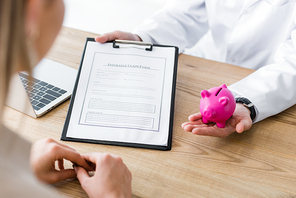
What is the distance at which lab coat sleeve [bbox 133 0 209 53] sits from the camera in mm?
1021

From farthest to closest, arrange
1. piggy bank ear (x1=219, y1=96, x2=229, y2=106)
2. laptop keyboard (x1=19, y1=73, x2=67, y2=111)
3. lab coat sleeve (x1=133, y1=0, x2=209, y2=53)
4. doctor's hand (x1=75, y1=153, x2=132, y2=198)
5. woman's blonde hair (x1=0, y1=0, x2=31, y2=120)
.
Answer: lab coat sleeve (x1=133, y1=0, x2=209, y2=53) → laptop keyboard (x1=19, y1=73, x2=67, y2=111) → piggy bank ear (x1=219, y1=96, x2=229, y2=106) → doctor's hand (x1=75, y1=153, x2=132, y2=198) → woman's blonde hair (x1=0, y1=0, x2=31, y2=120)

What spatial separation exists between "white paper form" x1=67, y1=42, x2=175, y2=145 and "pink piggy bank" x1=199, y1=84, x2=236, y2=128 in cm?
11

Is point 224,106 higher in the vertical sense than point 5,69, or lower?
lower

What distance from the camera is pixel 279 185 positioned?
601mm

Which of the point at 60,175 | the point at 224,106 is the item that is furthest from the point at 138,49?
the point at 60,175

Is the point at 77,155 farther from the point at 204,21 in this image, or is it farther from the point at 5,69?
the point at 204,21

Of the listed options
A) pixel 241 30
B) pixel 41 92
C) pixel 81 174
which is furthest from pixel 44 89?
pixel 241 30

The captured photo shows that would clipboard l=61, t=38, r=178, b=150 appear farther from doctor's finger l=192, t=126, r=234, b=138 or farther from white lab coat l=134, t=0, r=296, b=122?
white lab coat l=134, t=0, r=296, b=122

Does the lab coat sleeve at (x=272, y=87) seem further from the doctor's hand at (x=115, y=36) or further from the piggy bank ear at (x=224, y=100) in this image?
the doctor's hand at (x=115, y=36)

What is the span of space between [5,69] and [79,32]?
0.76m

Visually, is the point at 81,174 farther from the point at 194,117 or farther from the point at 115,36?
the point at 115,36

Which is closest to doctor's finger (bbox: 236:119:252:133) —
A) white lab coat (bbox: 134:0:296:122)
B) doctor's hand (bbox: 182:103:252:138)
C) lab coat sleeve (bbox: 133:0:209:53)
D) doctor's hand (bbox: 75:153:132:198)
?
doctor's hand (bbox: 182:103:252:138)

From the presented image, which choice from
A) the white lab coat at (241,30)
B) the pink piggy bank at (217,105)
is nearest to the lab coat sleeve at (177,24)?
the white lab coat at (241,30)

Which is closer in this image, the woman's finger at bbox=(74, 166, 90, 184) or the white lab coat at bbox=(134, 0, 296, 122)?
the woman's finger at bbox=(74, 166, 90, 184)
